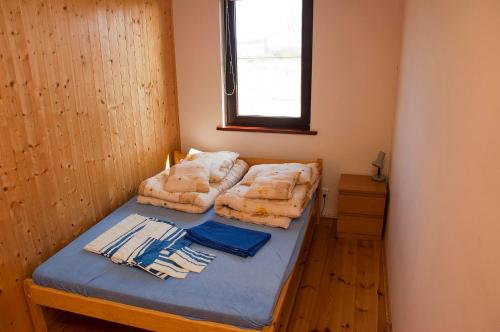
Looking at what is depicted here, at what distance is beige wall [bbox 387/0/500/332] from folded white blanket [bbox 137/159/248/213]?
1.36 metres

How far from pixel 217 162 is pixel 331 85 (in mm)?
1111

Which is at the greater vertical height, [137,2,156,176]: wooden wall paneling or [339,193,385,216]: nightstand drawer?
[137,2,156,176]: wooden wall paneling

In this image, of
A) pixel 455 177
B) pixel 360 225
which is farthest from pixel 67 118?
→ pixel 360 225

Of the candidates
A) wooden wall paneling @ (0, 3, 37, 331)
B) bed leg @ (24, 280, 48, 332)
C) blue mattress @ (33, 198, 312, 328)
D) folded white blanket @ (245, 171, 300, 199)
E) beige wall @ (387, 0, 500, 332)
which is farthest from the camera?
folded white blanket @ (245, 171, 300, 199)

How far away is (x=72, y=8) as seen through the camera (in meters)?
2.32

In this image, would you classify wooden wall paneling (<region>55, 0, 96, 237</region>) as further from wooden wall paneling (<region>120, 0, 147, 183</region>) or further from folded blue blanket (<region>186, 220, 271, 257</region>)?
folded blue blanket (<region>186, 220, 271, 257</region>)

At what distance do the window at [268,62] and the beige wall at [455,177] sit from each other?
148 cm

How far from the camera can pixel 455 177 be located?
3.39 ft

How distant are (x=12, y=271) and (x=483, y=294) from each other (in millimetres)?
2098

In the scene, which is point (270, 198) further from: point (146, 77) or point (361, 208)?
point (146, 77)

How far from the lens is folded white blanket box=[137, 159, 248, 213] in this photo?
2.66m

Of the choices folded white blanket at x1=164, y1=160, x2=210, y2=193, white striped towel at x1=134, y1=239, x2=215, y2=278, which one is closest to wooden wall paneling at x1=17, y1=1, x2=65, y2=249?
white striped towel at x1=134, y1=239, x2=215, y2=278

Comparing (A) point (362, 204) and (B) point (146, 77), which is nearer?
(A) point (362, 204)

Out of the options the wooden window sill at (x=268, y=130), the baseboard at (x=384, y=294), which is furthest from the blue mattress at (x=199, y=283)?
the wooden window sill at (x=268, y=130)
